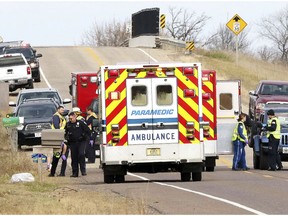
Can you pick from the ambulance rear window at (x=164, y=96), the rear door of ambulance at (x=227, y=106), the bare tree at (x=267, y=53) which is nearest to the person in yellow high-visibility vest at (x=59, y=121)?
the rear door of ambulance at (x=227, y=106)

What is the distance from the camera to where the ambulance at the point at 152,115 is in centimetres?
2372

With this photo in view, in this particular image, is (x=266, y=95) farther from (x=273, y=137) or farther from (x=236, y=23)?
(x=236, y=23)

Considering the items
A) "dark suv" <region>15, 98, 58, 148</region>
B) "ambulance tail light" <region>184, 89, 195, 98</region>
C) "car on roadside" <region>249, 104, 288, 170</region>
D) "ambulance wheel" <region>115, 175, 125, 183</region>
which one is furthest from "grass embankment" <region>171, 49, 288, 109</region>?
"ambulance tail light" <region>184, 89, 195, 98</region>

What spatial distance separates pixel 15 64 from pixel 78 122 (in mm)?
24511

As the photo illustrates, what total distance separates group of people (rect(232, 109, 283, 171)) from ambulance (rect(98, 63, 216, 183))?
6439 millimetres

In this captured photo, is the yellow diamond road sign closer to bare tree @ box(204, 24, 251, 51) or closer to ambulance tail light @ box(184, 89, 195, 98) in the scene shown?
ambulance tail light @ box(184, 89, 195, 98)

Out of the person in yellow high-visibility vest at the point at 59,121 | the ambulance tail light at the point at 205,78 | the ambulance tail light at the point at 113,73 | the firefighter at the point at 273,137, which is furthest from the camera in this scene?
the person in yellow high-visibility vest at the point at 59,121

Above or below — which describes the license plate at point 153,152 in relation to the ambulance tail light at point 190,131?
below

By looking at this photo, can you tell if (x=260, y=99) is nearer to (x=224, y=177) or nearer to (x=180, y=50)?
(x=224, y=177)

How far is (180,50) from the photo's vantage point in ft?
226

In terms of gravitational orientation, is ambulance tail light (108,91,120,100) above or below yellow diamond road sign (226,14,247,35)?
below

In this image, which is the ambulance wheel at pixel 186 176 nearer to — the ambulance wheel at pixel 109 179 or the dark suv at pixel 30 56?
the ambulance wheel at pixel 109 179

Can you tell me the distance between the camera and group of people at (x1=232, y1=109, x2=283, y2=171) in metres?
30.1

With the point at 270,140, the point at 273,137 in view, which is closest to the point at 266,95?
the point at 270,140
